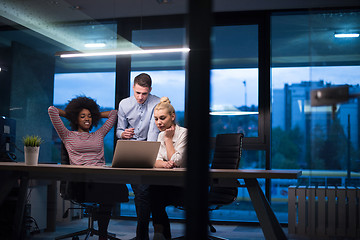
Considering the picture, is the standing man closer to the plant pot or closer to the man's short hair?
the man's short hair

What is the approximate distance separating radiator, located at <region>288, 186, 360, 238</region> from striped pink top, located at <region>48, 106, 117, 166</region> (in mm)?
1656

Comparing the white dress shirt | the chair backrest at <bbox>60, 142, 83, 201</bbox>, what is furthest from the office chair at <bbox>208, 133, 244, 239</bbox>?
the chair backrest at <bbox>60, 142, 83, 201</bbox>

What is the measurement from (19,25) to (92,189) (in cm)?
294

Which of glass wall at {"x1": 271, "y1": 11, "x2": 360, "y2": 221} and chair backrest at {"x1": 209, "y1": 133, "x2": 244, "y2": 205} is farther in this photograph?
chair backrest at {"x1": 209, "y1": 133, "x2": 244, "y2": 205}

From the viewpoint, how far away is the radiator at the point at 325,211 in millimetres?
2746

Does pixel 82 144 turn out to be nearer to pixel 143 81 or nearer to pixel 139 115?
pixel 139 115

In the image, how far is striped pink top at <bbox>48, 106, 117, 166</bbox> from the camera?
3.35 m

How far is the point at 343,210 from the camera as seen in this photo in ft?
10.8

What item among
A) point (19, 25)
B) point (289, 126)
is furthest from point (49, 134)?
point (289, 126)

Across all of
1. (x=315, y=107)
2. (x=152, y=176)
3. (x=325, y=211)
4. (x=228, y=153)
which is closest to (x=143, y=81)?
(x=228, y=153)

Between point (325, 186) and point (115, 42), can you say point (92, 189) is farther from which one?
point (115, 42)

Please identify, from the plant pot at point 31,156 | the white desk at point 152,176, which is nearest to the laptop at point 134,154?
the white desk at point 152,176

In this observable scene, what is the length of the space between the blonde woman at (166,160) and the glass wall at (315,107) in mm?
711

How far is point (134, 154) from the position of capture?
254 cm
